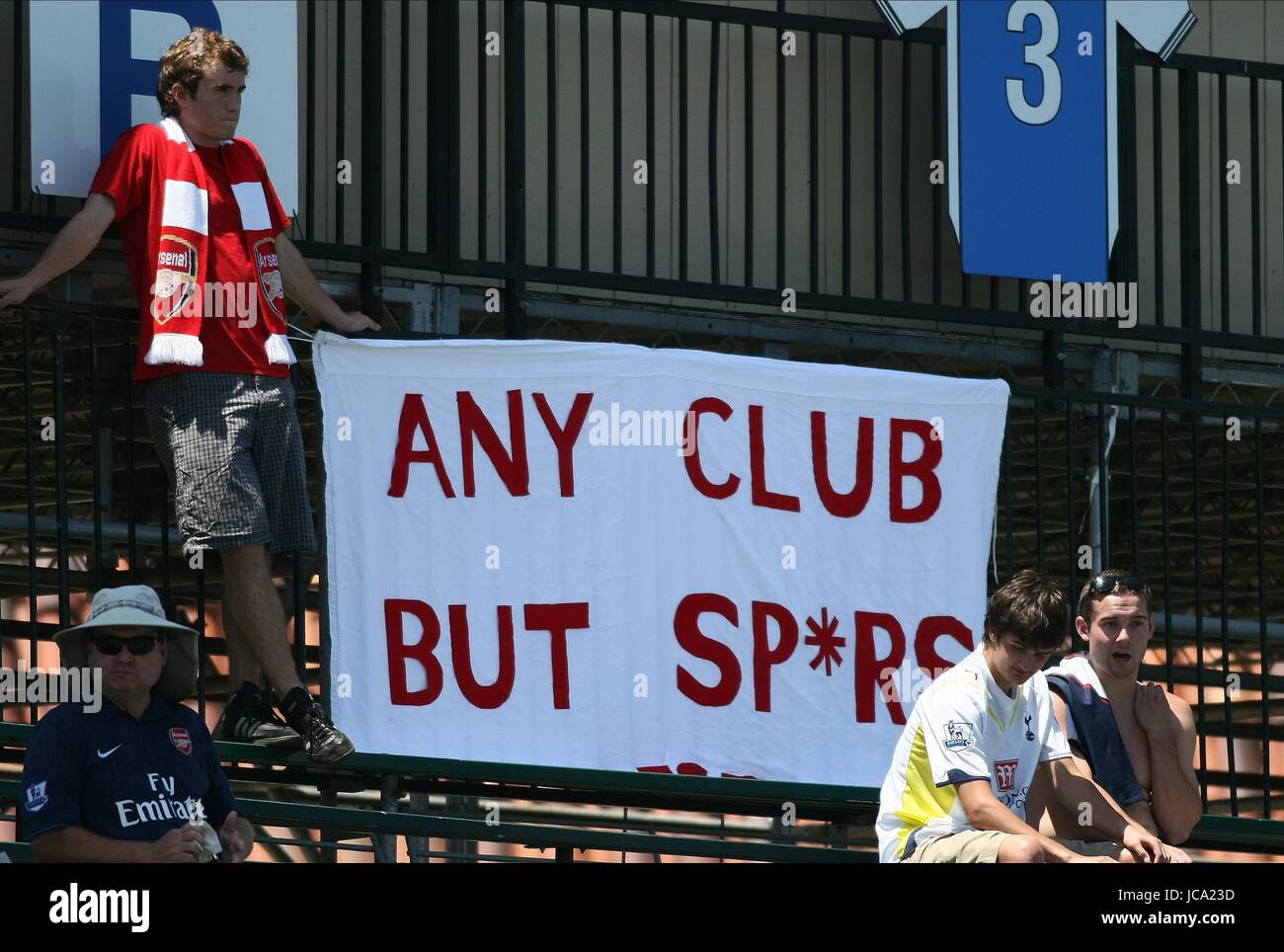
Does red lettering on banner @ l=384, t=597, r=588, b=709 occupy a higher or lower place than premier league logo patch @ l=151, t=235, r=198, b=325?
lower

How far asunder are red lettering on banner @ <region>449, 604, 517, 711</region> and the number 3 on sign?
12.6ft

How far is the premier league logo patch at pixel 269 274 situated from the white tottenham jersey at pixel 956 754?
2927 millimetres

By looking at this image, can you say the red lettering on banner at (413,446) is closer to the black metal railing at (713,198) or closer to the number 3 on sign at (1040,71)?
the black metal railing at (713,198)

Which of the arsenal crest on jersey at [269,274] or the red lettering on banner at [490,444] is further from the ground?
the arsenal crest on jersey at [269,274]

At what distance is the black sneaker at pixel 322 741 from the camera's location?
8.20 m

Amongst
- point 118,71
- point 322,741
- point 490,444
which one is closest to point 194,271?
point 118,71

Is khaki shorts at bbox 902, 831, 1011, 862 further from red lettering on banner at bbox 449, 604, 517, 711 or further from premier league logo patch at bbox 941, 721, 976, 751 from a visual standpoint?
red lettering on banner at bbox 449, 604, 517, 711

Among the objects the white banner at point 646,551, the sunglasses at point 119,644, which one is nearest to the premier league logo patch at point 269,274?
the white banner at point 646,551

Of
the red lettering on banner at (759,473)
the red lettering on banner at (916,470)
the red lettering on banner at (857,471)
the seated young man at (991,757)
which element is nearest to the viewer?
the seated young man at (991,757)

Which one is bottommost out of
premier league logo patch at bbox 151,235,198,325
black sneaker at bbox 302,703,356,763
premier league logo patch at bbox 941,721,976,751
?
black sneaker at bbox 302,703,356,763

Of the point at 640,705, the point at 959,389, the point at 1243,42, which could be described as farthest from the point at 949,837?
the point at 1243,42

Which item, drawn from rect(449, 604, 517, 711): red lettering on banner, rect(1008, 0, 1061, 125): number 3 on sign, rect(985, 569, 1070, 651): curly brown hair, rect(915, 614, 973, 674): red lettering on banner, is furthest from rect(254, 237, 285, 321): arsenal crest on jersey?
rect(1008, 0, 1061, 125): number 3 on sign

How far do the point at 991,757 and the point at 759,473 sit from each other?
266 centimetres

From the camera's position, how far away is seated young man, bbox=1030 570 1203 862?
815 centimetres
